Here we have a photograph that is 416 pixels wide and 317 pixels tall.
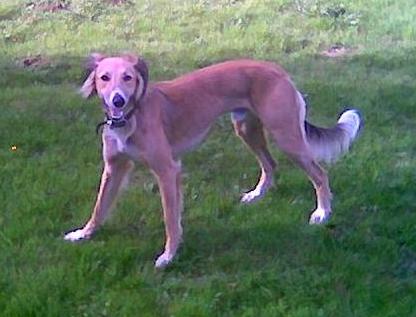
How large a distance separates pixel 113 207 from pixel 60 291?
1.05 m

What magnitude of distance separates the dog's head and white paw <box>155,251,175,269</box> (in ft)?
2.76

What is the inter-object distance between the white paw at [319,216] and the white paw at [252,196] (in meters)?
0.50

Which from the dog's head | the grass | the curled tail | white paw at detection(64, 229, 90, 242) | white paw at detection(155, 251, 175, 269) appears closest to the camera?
the grass

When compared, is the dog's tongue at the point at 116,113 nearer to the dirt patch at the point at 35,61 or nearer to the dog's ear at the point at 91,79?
the dog's ear at the point at 91,79

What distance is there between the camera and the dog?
5.64 metres

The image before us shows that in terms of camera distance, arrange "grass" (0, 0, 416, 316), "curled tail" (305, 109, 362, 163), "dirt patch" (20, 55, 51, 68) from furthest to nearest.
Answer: "dirt patch" (20, 55, 51, 68)
"curled tail" (305, 109, 362, 163)
"grass" (0, 0, 416, 316)

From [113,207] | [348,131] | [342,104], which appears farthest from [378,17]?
[113,207]

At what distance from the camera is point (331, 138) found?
6.66m

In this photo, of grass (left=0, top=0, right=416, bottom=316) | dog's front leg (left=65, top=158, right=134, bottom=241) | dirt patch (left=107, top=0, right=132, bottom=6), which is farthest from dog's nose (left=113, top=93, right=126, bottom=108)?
dirt patch (left=107, top=0, right=132, bottom=6)

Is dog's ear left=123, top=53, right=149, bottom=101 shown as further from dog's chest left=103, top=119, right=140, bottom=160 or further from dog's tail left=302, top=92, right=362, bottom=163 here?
dog's tail left=302, top=92, right=362, bottom=163

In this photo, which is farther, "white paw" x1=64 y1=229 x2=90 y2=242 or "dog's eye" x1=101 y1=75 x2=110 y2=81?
"white paw" x1=64 y1=229 x2=90 y2=242

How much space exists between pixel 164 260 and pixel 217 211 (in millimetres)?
848

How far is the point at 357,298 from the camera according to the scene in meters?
5.28

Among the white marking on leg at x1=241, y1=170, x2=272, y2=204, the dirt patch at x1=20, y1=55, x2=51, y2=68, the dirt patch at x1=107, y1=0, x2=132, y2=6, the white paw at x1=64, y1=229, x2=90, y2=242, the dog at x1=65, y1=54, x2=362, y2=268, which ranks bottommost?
the dirt patch at x1=107, y1=0, x2=132, y2=6
